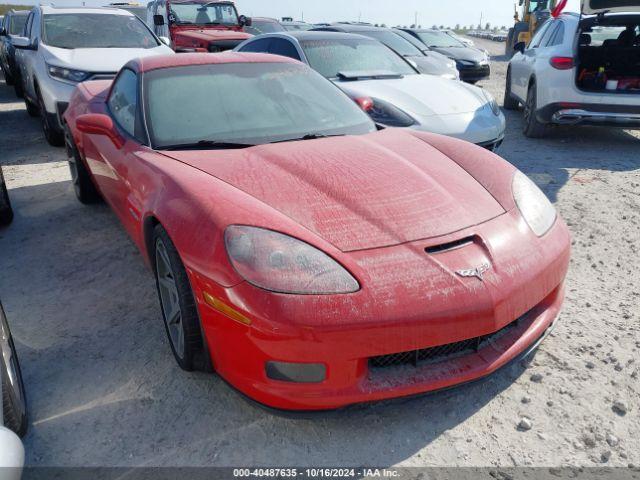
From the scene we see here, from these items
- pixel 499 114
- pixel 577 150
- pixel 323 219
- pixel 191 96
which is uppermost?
pixel 191 96

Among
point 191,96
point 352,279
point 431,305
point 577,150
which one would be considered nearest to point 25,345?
point 191,96

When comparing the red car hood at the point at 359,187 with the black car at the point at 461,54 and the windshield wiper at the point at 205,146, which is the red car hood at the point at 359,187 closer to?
the windshield wiper at the point at 205,146

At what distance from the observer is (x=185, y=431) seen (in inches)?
86.9

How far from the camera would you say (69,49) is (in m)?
6.88

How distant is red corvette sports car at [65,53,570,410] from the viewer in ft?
6.33

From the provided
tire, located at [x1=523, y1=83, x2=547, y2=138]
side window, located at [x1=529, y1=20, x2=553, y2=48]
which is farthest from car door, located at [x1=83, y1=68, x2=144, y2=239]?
side window, located at [x1=529, y1=20, x2=553, y2=48]

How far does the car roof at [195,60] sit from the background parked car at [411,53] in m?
4.87

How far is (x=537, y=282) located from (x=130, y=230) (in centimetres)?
222

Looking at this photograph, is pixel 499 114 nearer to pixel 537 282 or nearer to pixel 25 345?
pixel 537 282

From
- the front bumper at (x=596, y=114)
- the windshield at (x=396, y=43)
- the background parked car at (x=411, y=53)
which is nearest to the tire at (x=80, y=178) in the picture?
the background parked car at (x=411, y=53)

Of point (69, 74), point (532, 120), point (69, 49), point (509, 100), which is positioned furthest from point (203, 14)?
point (532, 120)

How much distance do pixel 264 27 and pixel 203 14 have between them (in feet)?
6.65

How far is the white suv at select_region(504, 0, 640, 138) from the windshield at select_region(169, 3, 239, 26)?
7343 millimetres

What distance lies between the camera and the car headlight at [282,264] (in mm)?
1941
